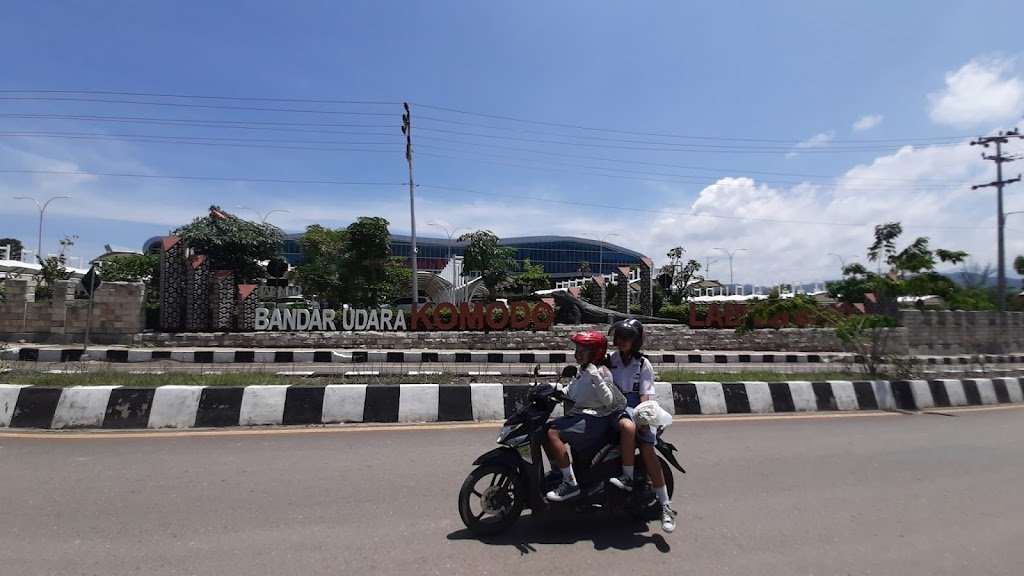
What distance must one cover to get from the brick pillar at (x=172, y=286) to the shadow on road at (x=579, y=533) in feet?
67.4

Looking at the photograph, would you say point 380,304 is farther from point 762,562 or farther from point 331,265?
point 762,562

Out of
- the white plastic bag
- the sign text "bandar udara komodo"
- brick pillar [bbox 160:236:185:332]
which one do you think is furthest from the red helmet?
brick pillar [bbox 160:236:185:332]

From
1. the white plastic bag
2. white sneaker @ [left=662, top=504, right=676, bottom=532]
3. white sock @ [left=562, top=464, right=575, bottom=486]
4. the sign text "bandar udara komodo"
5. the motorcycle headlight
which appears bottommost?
white sneaker @ [left=662, top=504, right=676, bottom=532]

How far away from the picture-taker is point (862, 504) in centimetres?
463

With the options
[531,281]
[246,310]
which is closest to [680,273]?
[531,281]

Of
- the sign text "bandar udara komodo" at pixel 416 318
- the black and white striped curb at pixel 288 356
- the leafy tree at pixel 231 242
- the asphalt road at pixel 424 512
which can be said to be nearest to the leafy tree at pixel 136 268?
the leafy tree at pixel 231 242

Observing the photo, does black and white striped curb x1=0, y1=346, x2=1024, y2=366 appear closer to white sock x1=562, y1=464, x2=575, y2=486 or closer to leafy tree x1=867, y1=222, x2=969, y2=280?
leafy tree x1=867, y1=222, x2=969, y2=280

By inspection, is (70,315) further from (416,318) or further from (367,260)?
(416,318)

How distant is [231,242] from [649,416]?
2382 cm

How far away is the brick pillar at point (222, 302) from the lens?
20.9 metres

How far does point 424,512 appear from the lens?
13.6 feet

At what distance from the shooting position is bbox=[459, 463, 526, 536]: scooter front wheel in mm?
3811

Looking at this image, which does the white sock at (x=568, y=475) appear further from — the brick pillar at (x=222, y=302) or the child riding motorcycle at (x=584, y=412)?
the brick pillar at (x=222, y=302)

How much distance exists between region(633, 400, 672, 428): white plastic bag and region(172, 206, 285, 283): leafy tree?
2274 centimetres
